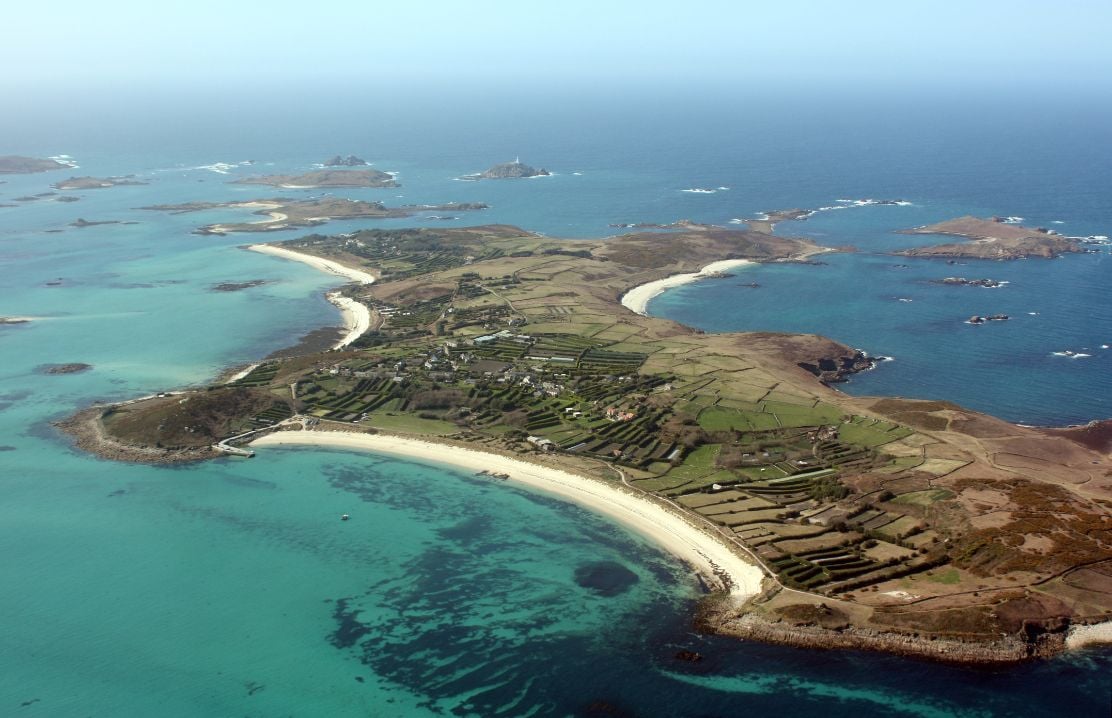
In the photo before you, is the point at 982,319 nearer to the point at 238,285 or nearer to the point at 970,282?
the point at 970,282

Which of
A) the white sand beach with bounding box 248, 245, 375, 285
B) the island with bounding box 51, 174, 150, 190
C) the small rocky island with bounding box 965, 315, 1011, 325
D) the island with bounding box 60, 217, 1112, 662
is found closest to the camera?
the island with bounding box 60, 217, 1112, 662

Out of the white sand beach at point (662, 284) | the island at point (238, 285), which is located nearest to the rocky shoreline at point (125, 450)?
the island at point (238, 285)

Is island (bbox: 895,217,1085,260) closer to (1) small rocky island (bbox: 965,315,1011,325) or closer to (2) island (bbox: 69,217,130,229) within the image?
(1) small rocky island (bbox: 965,315,1011,325)

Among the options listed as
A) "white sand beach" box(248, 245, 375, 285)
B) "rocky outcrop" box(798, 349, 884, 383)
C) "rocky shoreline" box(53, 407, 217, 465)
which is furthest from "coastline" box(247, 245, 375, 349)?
"rocky outcrop" box(798, 349, 884, 383)

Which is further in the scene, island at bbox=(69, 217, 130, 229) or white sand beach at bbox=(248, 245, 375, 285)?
island at bbox=(69, 217, 130, 229)

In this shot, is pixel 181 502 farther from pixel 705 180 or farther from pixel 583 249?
pixel 705 180

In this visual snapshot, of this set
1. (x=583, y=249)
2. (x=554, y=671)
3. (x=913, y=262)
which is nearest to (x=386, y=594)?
(x=554, y=671)

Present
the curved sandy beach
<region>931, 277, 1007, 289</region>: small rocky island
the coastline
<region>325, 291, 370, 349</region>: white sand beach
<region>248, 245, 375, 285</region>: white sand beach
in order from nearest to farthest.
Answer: the curved sandy beach < <region>325, 291, 370, 349</region>: white sand beach < the coastline < <region>931, 277, 1007, 289</region>: small rocky island < <region>248, 245, 375, 285</region>: white sand beach
